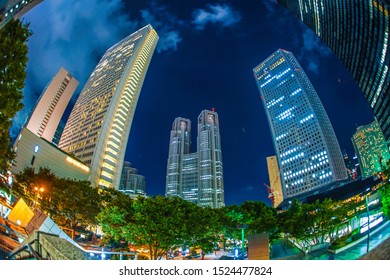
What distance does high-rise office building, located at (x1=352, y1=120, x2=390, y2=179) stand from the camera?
106m

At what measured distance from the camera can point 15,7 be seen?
1438 cm

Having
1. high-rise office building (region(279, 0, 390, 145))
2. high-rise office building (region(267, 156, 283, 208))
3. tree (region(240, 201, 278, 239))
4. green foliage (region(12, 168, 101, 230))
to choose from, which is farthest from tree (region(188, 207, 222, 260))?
high-rise office building (region(267, 156, 283, 208))

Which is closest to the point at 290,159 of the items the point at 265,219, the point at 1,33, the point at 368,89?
the point at 368,89

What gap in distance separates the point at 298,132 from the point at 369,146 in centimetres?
4721

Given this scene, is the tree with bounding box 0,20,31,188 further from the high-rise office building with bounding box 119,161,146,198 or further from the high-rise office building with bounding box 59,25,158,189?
the high-rise office building with bounding box 119,161,146,198

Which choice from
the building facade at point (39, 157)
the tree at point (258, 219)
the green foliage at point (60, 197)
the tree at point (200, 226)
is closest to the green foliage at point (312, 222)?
the tree at point (258, 219)

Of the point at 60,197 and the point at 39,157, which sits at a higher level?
the point at 39,157

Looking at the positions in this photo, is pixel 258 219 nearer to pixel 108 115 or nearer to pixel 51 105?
pixel 108 115

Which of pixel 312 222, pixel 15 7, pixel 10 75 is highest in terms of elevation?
pixel 15 7

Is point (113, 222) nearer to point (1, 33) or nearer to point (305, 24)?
point (1, 33)

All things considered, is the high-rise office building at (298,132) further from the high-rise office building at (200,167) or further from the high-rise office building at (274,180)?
the high-rise office building at (274,180)

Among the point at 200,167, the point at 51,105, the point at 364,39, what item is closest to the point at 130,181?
the point at 200,167

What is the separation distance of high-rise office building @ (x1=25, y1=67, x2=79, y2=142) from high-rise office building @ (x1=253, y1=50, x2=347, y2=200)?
89909 millimetres

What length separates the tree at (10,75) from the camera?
6719mm
